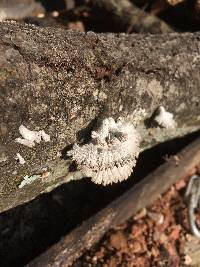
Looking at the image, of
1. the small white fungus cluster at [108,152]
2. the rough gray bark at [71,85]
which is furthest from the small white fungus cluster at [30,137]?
the small white fungus cluster at [108,152]

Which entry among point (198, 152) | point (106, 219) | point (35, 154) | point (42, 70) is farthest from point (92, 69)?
point (198, 152)

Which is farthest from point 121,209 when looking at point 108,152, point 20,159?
point 20,159

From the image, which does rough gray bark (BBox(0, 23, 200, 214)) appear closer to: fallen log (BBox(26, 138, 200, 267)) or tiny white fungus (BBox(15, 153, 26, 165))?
tiny white fungus (BBox(15, 153, 26, 165))

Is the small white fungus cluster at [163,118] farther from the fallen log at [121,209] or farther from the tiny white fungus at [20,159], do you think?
the tiny white fungus at [20,159]

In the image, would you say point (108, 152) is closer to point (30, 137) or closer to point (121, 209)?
point (30, 137)

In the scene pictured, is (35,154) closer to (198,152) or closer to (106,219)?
(106,219)

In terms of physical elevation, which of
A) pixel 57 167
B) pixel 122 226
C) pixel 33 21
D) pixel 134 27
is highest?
pixel 33 21
